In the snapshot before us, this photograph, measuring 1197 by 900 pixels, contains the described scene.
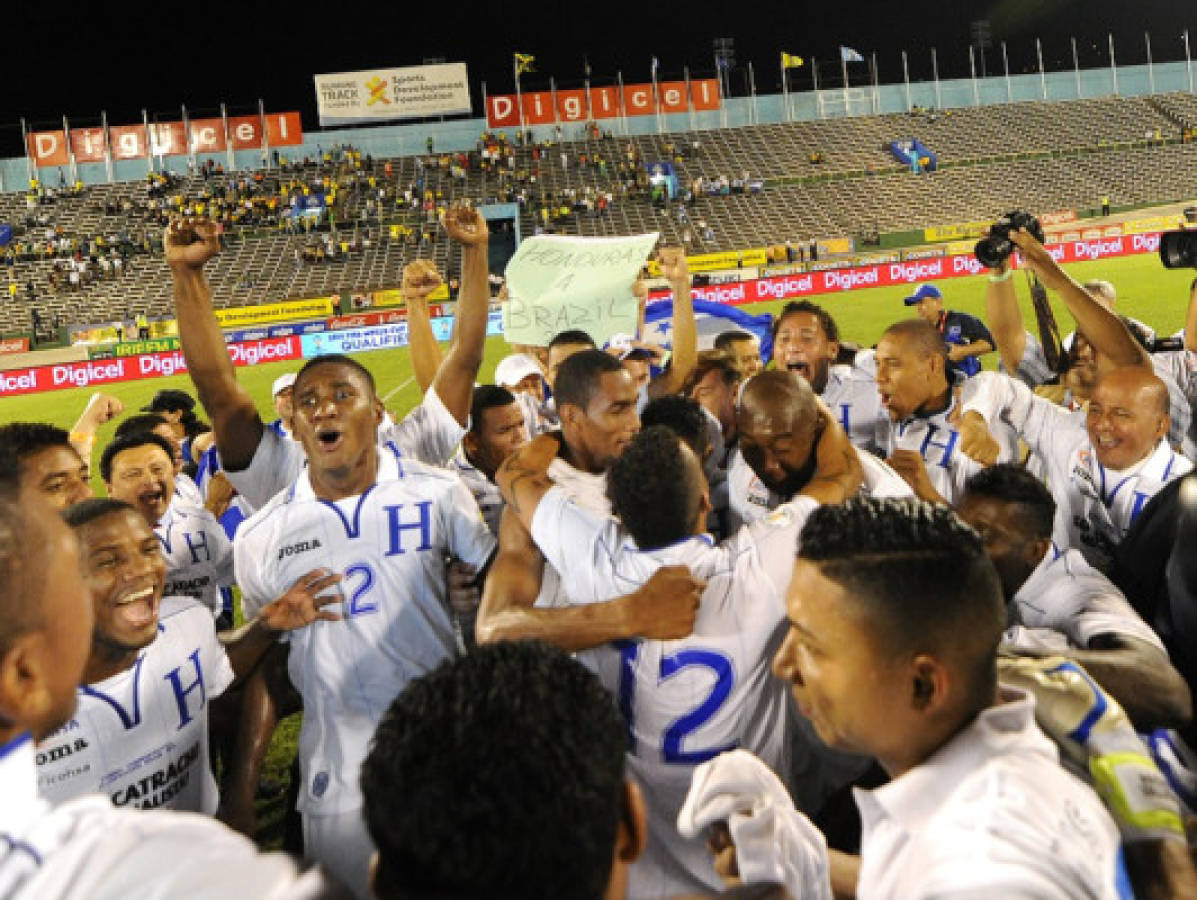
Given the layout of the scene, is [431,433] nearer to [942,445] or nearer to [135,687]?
[135,687]

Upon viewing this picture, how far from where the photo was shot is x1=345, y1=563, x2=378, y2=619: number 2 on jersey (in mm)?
3408

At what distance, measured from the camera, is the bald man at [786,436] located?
11.2ft

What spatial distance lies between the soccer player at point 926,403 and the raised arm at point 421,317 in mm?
2597

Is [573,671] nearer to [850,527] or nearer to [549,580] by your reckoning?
[850,527]

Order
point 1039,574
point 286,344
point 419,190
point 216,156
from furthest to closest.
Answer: point 216,156 → point 419,190 → point 286,344 → point 1039,574

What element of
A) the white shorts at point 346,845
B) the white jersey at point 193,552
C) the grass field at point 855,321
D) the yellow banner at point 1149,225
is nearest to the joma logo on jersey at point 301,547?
the white shorts at point 346,845

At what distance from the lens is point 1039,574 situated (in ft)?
10.5

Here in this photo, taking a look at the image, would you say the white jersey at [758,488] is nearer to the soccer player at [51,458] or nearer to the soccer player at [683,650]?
the soccer player at [683,650]

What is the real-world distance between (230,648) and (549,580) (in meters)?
1.27

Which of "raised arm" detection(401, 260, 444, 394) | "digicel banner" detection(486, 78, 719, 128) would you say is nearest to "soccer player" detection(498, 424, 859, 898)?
"raised arm" detection(401, 260, 444, 394)

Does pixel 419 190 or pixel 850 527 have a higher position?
pixel 419 190

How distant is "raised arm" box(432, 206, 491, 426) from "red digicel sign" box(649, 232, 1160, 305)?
2567cm

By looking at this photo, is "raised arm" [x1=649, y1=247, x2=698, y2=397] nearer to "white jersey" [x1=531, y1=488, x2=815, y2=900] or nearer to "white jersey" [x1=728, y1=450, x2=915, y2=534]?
"white jersey" [x1=728, y1=450, x2=915, y2=534]

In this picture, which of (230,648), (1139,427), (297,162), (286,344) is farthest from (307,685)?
(297,162)
